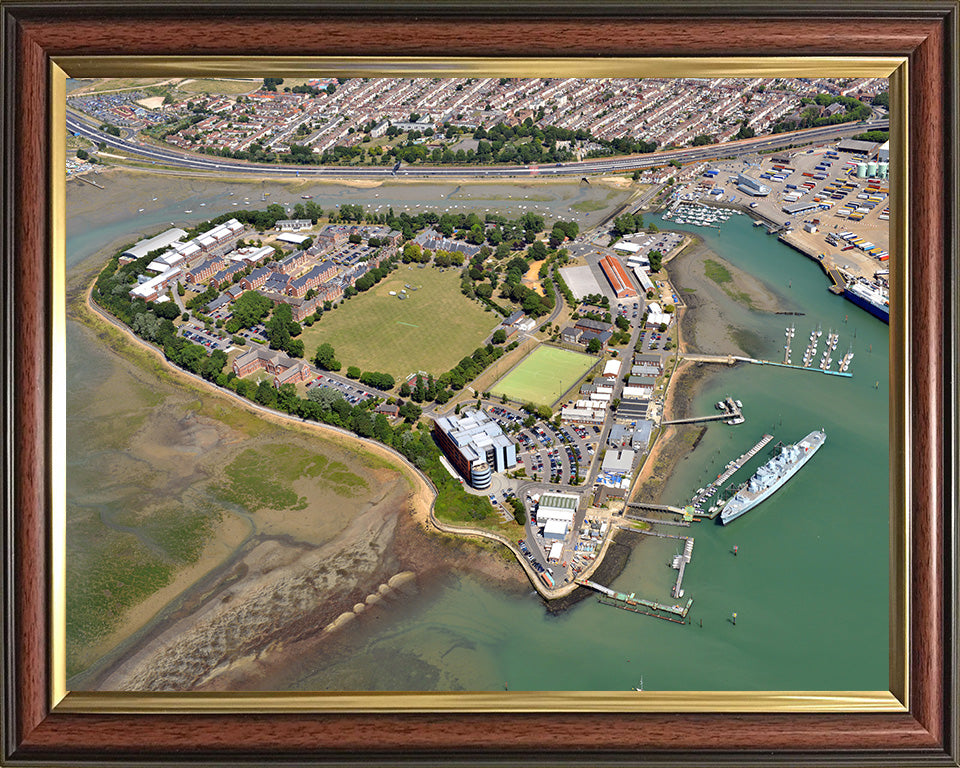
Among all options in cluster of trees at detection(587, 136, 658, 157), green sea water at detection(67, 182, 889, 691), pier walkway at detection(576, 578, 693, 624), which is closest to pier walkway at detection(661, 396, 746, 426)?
green sea water at detection(67, 182, 889, 691)

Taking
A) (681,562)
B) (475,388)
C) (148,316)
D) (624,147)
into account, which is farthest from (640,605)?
(624,147)

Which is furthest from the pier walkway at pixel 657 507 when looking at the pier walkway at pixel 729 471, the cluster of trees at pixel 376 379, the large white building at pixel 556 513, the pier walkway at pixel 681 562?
the cluster of trees at pixel 376 379

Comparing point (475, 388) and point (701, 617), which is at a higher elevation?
point (475, 388)

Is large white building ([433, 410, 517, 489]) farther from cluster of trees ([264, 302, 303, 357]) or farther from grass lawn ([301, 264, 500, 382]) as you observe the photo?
cluster of trees ([264, 302, 303, 357])

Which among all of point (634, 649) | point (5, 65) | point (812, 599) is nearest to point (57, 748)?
point (5, 65)

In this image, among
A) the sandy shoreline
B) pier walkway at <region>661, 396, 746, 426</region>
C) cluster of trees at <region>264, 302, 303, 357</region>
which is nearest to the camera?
the sandy shoreline

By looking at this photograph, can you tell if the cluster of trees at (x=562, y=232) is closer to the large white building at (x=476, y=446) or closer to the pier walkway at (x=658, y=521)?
the large white building at (x=476, y=446)

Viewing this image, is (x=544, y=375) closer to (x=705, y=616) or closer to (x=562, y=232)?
(x=705, y=616)
